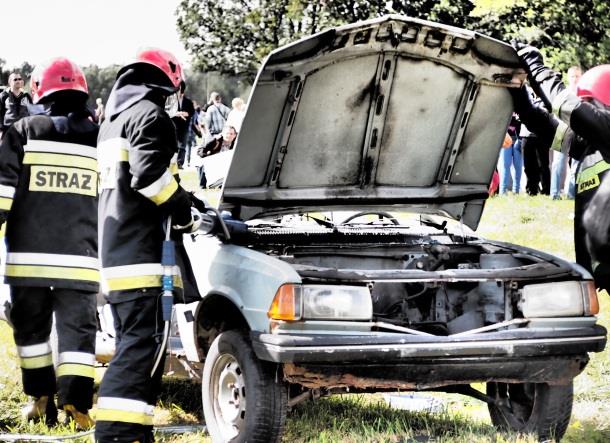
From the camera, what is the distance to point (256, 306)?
457 cm

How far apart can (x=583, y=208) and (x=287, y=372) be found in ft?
7.46

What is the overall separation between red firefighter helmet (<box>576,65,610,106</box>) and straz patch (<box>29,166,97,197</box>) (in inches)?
113

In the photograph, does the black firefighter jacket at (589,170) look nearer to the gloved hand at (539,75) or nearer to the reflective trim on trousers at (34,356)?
the gloved hand at (539,75)

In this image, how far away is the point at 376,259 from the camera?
5.62m

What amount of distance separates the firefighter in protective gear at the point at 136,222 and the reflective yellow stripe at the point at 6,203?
1.95 feet

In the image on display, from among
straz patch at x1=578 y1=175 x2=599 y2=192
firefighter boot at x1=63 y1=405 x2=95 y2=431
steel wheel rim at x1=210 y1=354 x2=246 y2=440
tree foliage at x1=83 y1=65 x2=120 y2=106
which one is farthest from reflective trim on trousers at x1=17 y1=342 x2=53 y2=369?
tree foliage at x1=83 y1=65 x2=120 y2=106

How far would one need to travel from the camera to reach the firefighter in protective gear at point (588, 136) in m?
5.32

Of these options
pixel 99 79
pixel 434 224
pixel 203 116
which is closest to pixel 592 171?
pixel 434 224

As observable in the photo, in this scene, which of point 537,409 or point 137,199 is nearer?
point 137,199

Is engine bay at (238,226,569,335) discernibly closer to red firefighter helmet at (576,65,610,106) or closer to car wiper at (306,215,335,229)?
car wiper at (306,215,335,229)

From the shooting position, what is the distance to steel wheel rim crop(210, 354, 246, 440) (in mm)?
4715

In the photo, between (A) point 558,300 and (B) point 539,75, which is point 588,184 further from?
(A) point 558,300

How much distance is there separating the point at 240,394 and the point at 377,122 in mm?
1893

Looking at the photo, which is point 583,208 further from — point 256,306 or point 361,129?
point 256,306
